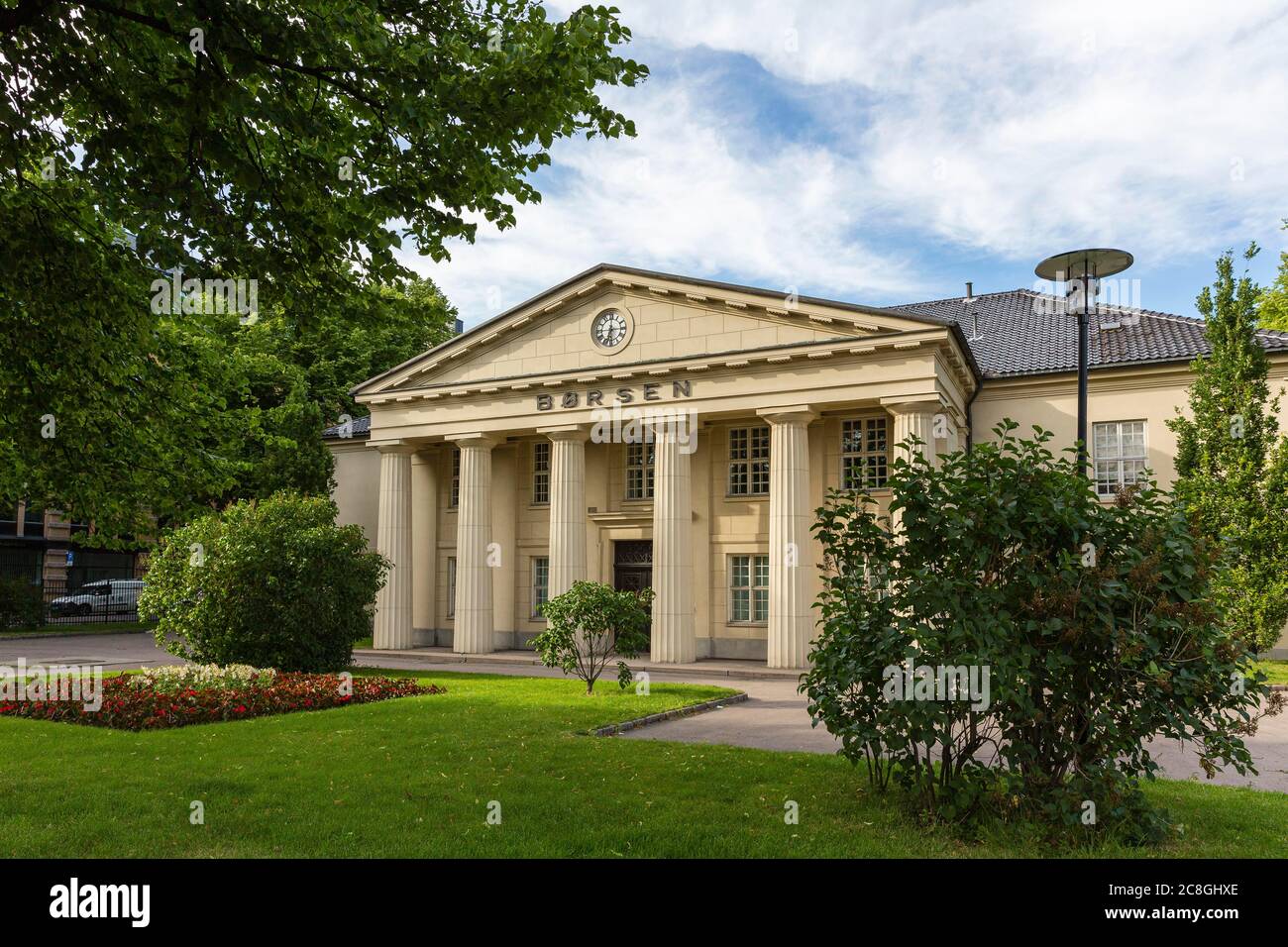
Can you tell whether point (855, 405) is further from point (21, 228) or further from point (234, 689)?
point (21, 228)

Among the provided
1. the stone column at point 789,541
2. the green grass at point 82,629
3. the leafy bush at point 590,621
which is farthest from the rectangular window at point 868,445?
the green grass at point 82,629

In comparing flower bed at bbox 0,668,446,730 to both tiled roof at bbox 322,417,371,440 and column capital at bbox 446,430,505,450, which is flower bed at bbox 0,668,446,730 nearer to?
column capital at bbox 446,430,505,450

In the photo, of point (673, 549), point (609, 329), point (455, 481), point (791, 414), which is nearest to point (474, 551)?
point (455, 481)

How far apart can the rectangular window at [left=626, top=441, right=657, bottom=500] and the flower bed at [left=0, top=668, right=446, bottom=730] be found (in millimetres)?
12724

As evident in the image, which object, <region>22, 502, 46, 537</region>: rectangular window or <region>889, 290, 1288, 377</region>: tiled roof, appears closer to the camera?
<region>889, 290, 1288, 377</region>: tiled roof

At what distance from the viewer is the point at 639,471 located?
3003cm

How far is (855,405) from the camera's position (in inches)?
976

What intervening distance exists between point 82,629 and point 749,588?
1152 inches

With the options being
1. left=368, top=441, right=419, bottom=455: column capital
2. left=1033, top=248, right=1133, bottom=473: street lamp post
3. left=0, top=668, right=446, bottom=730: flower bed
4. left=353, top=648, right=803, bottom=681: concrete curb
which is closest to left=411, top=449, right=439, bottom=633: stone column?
left=368, top=441, right=419, bottom=455: column capital

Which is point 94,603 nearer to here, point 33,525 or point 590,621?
point 33,525

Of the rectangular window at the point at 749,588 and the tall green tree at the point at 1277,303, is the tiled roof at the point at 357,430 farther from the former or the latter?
the tall green tree at the point at 1277,303

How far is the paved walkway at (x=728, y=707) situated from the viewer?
12.1m

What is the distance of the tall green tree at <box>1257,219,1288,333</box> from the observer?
33.6 m

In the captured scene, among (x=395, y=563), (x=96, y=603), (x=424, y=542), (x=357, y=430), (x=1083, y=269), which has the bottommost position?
(x=96, y=603)
